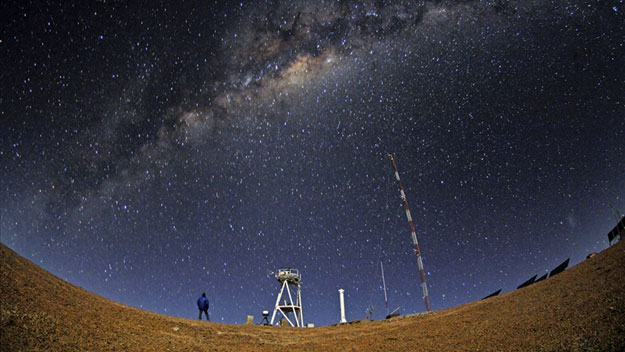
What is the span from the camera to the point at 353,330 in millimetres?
12500

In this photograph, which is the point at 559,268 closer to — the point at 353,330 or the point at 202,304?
the point at 353,330

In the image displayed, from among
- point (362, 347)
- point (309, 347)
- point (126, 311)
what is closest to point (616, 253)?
point (362, 347)

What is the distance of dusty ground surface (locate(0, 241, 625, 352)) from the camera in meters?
6.81

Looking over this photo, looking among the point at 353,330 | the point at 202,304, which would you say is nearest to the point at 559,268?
the point at 353,330

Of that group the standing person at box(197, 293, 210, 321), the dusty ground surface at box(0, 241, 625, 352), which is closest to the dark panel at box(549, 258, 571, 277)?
the dusty ground surface at box(0, 241, 625, 352)

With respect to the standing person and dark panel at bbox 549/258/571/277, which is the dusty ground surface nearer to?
dark panel at bbox 549/258/571/277

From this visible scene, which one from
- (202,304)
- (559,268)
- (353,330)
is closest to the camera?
(353,330)

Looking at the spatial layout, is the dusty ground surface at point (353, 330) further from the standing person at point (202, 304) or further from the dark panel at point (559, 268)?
the standing person at point (202, 304)

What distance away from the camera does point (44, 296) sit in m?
8.63

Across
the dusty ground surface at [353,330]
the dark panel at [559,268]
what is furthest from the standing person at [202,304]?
the dark panel at [559,268]

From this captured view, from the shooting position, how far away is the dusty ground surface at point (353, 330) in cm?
681

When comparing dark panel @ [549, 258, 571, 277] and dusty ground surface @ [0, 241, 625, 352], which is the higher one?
dark panel @ [549, 258, 571, 277]

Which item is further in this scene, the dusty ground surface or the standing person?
the standing person

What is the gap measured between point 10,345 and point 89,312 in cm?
Answer: 337
